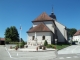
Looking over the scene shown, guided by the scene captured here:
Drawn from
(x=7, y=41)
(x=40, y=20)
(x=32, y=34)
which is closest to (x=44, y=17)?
(x=40, y=20)

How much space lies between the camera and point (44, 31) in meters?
47.7

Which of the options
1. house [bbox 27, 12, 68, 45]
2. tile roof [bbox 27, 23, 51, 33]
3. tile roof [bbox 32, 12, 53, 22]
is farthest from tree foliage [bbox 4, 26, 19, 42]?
tile roof [bbox 27, 23, 51, 33]

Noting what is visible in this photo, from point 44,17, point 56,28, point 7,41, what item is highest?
point 44,17

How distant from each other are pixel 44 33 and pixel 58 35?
13416 millimetres

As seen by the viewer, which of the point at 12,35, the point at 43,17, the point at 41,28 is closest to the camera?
the point at 41,28

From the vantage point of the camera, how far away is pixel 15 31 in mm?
88625

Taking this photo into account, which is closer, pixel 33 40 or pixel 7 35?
pixel 33 40

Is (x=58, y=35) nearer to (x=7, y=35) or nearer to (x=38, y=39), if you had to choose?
(x=38, y=39)

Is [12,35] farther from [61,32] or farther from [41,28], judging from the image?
[41,28]

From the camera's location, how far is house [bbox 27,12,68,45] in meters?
48.1

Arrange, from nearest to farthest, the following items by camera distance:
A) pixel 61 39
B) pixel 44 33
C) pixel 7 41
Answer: pixel 44 33 < pixel 61 39 < pixel 7 41

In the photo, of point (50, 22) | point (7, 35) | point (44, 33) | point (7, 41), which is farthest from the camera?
point (7, 35)

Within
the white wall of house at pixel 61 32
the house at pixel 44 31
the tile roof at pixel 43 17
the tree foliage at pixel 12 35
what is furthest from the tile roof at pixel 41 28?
the tree foliage at pixel 12 35

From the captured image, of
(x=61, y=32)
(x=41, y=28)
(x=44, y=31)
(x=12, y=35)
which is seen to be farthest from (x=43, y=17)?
(x=12, y=35)
